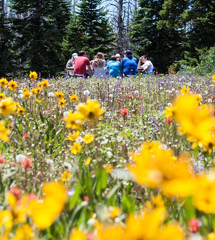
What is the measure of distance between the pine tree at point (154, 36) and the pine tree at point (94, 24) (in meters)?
2.10

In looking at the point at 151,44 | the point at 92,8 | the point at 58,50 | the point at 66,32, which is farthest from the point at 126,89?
the point at 92,8

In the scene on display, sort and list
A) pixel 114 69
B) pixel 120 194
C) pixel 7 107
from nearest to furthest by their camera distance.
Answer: pixel 120 194, pixel 7 107, pixel 114 69

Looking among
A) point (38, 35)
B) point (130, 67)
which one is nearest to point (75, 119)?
point (130, 67)

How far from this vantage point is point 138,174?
0.40 m

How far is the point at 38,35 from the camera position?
16.1 metres

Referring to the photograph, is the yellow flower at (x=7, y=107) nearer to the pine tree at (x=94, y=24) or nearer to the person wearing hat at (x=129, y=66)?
the person wearing hat at (x=129, y=66)

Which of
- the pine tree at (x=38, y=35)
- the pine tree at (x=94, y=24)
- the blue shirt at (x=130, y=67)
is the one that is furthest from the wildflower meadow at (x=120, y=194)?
the pine tree at (x=94, y=24)

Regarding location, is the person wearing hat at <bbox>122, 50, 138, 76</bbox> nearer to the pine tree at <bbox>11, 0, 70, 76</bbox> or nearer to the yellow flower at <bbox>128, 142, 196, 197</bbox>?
the pine tree at <bbox>11, 0, 70, 76</bbox>

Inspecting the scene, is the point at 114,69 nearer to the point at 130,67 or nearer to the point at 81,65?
the point at 130,67

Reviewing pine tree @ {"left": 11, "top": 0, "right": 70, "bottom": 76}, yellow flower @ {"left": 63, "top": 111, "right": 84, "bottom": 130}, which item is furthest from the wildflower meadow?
pine tree @ {"left": 11, "top": 0, "right": 70, "bottom": 76}

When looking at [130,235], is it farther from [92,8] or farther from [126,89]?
[92,8]

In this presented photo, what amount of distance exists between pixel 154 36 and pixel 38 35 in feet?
28.0

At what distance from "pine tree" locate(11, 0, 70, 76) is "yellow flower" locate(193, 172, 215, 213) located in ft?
53.7

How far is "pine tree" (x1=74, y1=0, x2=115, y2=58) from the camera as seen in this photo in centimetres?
2044
